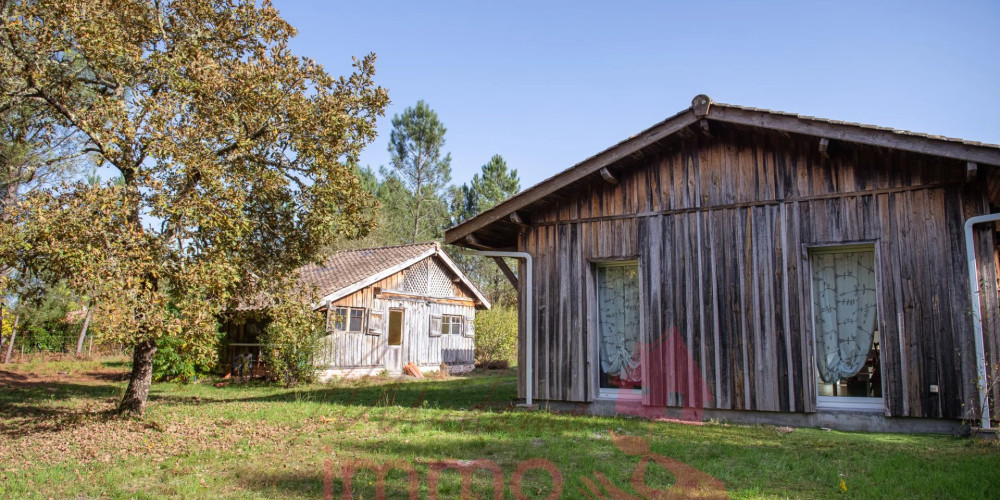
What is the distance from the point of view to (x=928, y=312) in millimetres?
7445

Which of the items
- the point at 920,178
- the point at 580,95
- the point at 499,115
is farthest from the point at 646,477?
the point at 499,115

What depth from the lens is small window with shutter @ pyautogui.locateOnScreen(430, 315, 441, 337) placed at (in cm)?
2138

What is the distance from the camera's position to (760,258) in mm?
8445

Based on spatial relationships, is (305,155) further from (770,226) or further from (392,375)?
(392,375)

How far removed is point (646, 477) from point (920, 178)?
523cm

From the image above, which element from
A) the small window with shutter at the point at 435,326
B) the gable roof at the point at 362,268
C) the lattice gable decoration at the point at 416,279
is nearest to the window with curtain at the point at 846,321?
the gable roof at the point at 362,268

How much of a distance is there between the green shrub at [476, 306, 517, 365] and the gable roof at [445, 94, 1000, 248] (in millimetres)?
13960

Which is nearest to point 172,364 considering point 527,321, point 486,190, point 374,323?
point 374,323

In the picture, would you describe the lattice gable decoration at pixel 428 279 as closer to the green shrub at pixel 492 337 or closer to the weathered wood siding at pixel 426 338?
the weathered wood siding at pixel 426 338

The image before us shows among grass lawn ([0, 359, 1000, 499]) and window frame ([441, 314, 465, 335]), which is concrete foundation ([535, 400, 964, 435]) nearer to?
grass lawn ([0, 359, 1000, 499])

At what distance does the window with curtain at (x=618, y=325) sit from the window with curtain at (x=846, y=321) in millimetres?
2441

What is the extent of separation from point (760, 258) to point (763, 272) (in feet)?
0.62

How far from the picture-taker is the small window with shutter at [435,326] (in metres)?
21.4

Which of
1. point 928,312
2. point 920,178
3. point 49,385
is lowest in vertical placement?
point 49,385
